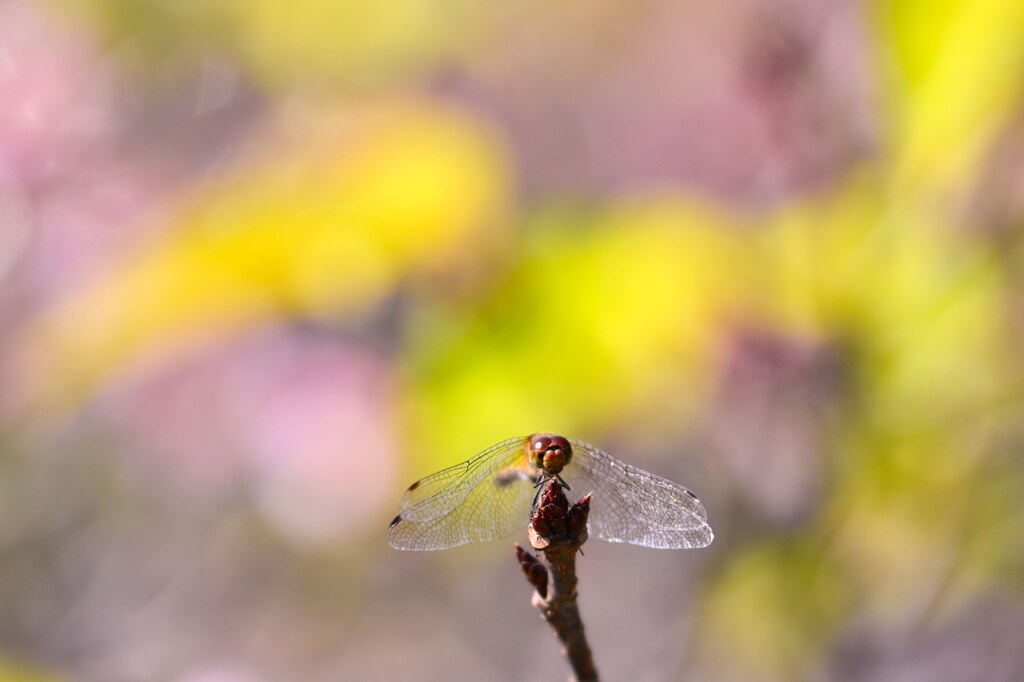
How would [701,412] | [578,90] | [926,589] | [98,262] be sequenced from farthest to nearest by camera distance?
[578,90], [98,262], [701,412], [926,589]

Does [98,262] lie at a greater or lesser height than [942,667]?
greater

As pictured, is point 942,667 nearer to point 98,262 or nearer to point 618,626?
point 618,626

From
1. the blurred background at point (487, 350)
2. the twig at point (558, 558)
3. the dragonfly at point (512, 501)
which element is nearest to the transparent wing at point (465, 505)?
the dragonfly at point (512, 501)

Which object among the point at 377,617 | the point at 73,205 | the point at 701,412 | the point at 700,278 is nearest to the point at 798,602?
the point at 701,412

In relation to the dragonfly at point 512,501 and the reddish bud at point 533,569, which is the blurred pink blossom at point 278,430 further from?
the reddish bud at point 533,569

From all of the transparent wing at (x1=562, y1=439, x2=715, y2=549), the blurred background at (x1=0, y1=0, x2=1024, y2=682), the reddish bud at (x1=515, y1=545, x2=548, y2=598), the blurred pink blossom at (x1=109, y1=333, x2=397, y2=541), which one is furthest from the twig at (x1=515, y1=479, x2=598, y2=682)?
the blurred pink blossom at (x1=109, y1=333, x2=397, y2=541)

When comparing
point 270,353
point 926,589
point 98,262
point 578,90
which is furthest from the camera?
point 578,90

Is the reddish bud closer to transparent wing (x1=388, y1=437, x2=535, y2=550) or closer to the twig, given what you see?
the twig
